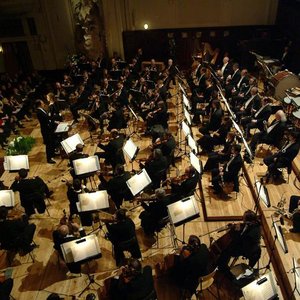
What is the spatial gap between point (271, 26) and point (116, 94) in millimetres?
9613

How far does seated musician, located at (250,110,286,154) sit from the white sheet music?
13.6 feet

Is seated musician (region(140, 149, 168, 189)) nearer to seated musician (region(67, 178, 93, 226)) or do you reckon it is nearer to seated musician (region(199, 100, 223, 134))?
seated musician (region(67, 178, 93, 226))

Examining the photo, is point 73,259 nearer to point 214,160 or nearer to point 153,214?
point 153,214

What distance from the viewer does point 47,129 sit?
31.1 feet

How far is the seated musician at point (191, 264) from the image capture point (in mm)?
5094

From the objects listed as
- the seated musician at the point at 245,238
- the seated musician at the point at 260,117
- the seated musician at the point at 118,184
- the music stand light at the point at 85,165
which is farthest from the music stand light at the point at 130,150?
the seated musician at the point at 260,117

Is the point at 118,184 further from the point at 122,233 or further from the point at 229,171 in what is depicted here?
the point at 229,171

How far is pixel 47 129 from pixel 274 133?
6423mm

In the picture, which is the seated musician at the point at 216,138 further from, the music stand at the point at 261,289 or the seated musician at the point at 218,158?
the music stand at the point at 261,289

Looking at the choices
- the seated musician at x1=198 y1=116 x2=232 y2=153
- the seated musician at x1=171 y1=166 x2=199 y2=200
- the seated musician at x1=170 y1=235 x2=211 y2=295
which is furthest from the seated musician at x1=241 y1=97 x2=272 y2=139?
the seated musician at x1=170 y1=235 x2=211 y2=295

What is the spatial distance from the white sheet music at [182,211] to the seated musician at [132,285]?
112 centimetres

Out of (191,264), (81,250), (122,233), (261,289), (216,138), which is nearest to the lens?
(261,289)

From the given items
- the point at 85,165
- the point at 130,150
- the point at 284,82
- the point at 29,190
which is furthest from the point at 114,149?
the point at 284,82

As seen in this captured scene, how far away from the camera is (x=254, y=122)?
31.2ft
